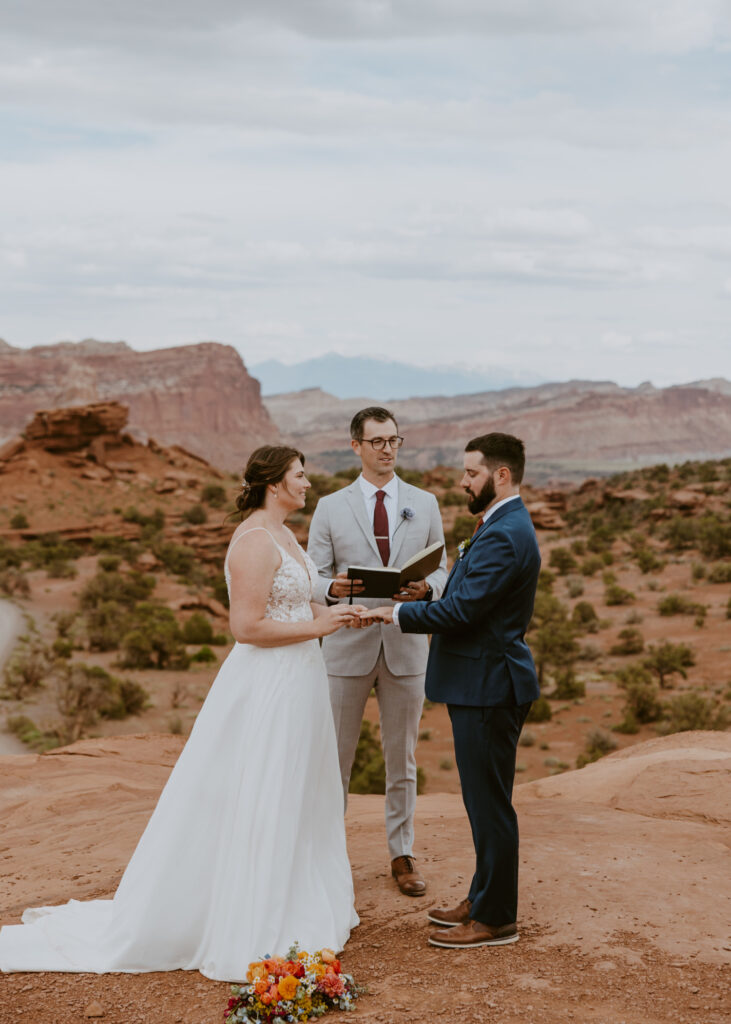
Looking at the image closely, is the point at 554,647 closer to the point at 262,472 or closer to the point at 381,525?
the point at 381,525

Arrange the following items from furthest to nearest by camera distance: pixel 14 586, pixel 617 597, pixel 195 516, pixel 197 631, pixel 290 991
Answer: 1. pixel 195 516
2. pixel 14 586
3. pixel 617 597
4. pixel 197 631
5. pixel 290 991

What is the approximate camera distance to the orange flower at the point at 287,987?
398cm

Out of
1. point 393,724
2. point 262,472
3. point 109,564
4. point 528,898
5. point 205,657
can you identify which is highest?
point 262,472

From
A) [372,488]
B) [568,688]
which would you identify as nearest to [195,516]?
[568,688]

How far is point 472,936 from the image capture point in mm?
4676

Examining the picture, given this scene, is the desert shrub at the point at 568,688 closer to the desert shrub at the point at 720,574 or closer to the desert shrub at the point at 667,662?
the desert shrub at the point at 667,662

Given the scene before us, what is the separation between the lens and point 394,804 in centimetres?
563

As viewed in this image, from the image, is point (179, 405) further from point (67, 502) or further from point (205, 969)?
point (205, 969)

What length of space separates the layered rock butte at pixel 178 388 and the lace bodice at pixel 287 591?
12415 cm

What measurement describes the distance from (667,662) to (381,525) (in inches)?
627

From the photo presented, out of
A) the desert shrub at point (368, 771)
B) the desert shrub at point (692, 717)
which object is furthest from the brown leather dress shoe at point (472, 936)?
the desert shrub at point (692, 717)

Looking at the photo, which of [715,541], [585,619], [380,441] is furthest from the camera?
[715,541]

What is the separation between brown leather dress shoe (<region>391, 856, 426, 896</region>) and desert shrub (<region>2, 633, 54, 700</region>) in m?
14.8

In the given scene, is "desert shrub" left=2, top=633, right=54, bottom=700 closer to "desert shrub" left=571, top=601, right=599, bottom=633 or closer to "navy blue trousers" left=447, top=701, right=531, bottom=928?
"desert shrub" left=571, top=601, right=599, bottom=633
